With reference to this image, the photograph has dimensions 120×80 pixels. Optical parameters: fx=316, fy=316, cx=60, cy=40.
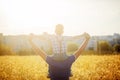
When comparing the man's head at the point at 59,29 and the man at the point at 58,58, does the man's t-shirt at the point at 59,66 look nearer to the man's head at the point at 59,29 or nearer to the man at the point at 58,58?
the man at the point at 58,58

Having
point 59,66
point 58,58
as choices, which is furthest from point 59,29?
point 59,66

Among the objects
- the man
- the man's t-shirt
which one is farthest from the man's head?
the man's t-shirt

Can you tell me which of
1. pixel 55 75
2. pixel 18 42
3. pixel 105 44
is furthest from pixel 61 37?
pixel 18 42

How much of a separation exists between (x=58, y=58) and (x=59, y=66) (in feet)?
0.53

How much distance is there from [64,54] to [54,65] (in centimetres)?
25

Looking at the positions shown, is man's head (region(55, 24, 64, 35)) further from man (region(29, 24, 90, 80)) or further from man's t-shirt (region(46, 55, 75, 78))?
man's t-shirt (region(46, 55, 75, 78))

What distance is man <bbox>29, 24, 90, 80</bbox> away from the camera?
521cm

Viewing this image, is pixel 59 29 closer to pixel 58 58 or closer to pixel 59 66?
pixel 58 58

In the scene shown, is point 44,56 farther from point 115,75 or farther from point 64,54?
point 115,75

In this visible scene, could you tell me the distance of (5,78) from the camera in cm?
1263

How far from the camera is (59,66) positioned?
534 centimetres

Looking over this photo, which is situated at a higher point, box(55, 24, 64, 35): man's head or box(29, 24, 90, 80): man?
box(55, 24, 64, 35): man's head

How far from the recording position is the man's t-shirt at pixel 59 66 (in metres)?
5.29

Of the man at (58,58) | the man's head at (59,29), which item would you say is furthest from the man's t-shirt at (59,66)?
the man's head at (59,29)
